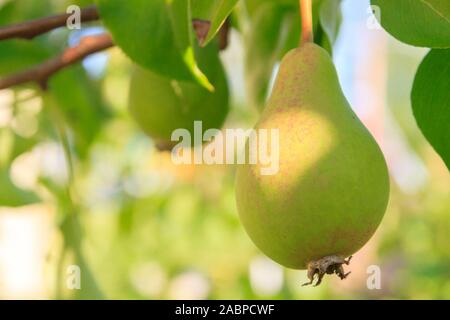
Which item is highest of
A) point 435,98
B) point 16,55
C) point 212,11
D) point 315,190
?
point 16,55

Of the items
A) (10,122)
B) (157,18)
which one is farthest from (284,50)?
(10,122)

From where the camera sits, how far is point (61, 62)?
149 cm

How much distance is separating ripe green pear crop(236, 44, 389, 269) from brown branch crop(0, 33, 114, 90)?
1.77 feet

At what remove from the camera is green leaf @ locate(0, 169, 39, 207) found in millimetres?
1543

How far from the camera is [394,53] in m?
5.29

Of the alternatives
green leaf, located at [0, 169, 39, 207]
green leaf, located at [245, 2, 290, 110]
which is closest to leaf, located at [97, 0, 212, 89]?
green leaf, located at [245, 2, 290, 110]

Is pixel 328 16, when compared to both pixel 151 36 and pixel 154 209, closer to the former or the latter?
pixel 151 36

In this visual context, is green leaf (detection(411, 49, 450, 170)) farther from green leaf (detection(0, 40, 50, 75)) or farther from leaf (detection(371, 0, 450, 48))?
green leaf (detection(0, 40, 50, 75))

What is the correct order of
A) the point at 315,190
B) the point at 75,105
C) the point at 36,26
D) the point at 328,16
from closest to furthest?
the point at 315,190 < the point at 328,16 < the point at 36,26 < the point at 75,105

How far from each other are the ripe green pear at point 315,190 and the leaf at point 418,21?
0.36 ft

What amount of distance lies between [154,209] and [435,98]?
1.88m

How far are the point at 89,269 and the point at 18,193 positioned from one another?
0.76ft

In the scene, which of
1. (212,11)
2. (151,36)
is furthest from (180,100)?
(212,11)

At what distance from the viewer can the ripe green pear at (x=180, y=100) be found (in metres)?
1.37
